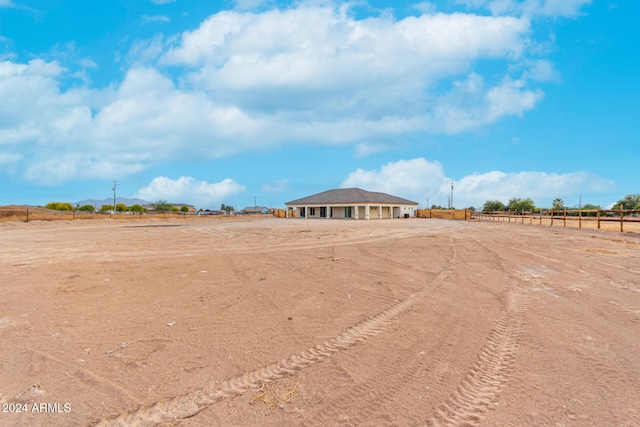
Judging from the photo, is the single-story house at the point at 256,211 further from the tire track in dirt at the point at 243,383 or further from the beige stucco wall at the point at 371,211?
the tire track in dirt at the point at 243,383

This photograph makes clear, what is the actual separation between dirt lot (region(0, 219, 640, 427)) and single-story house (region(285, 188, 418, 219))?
154 feet

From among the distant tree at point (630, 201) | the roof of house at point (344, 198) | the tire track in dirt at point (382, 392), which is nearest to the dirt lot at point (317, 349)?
the tire track in dirt at point (382, 392)

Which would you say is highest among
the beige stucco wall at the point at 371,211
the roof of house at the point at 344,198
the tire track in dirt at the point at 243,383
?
the roof of house at the point at 344,198

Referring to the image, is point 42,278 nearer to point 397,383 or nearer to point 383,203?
point 397,383

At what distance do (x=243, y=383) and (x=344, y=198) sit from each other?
183 feet

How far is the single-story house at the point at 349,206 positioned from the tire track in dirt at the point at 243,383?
48910 mm

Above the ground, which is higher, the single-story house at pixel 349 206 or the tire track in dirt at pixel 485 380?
the single-story house at pixel 349 206

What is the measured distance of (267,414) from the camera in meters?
2.32

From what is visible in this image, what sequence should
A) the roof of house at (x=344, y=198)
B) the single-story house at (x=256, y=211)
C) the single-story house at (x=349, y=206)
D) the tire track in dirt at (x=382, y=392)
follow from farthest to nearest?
the single-story house at (x=256, y=211)
the roof of house at (x=344, y=198)
the single-story house at (x=349, y=206)
the tire track in dirt at (x=382, y=392)

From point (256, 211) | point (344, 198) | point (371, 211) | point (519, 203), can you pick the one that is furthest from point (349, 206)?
point (256, 211)

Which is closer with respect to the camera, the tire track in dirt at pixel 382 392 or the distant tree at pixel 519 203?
the tire track in dirt at pixel 382 392

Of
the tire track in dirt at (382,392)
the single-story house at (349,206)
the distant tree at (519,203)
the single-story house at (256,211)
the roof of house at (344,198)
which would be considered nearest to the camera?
the tire track in dirt at (382,392)

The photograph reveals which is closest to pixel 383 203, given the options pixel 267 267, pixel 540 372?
pixel 267 267

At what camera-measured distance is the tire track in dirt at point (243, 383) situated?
2314 millimetres
